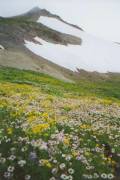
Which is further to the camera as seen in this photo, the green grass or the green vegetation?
the green grass

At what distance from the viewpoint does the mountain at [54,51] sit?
84.4m

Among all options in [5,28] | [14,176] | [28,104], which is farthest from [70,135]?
[5,28]

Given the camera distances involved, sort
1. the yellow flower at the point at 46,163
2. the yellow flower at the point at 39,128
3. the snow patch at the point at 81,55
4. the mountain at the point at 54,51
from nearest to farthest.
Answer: the yellow flower at the point at 46,163 → the yellow flower at the point at 39,128 → the mountain at the point at 54,51 → the snow patch at the point at 81,55

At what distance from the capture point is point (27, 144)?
45.2 ft

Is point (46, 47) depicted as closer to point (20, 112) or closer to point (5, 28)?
point (5, 28)

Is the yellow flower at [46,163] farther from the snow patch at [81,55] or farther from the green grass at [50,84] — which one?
the snow patch at [81,55]

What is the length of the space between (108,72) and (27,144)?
96523 millimetres

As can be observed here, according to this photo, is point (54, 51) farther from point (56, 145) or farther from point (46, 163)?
point (46, 163)

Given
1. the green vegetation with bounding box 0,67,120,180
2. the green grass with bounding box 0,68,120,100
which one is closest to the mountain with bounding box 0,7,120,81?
the green grass with bounding box 0,68,120,100

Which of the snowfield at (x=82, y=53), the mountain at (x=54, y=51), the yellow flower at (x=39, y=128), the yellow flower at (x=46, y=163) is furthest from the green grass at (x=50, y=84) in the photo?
the snowfield at (x=82, y=53)

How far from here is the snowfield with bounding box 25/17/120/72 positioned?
4018 inches

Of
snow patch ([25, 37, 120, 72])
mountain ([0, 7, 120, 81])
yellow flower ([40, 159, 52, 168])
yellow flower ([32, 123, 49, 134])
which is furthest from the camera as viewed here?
snow patch ([25, 37, 120, 72])

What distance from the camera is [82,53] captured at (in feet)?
378

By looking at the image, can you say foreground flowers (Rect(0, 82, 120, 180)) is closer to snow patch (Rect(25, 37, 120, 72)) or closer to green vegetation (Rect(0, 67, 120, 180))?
green vegetation (Rect(0, 67, 120, 180))
